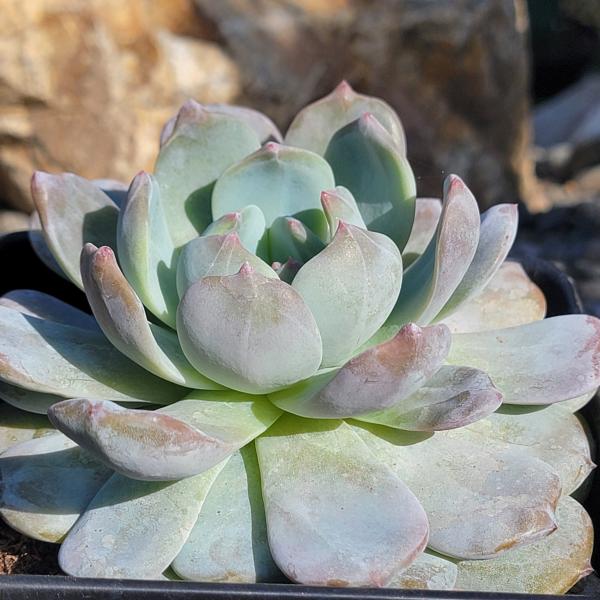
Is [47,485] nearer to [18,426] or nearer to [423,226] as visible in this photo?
[18,426]

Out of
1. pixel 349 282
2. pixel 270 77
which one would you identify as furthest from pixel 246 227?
pixel 270 77

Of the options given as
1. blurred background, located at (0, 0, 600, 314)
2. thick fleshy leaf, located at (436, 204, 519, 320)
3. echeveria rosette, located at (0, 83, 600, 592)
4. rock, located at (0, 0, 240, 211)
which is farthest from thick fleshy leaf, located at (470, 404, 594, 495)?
rock, located at (0, 0, 240, 211)

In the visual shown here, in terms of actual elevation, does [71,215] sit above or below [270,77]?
above

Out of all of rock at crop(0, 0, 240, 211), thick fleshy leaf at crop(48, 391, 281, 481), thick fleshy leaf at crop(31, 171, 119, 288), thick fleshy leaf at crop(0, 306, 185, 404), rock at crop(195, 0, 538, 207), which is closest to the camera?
thick fleshy leaf at crop(48, 391, 281, 481)

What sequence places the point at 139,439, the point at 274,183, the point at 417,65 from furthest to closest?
the point at 417,65, the point at 274,183, the point at 139,439

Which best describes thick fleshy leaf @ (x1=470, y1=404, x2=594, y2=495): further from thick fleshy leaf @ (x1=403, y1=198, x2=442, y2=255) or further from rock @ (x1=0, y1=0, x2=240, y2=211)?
rock @ (x1=0, y1=0, x2=240, y2=211)

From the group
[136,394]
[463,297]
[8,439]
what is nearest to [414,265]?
[463,297]

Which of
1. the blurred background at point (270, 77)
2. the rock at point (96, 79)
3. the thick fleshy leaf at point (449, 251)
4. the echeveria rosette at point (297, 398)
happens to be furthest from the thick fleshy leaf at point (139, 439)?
the rock at point (96, 79)

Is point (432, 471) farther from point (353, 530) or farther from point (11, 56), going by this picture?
point (11, 56)
